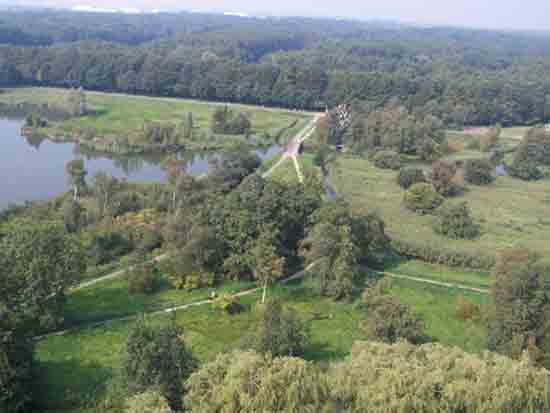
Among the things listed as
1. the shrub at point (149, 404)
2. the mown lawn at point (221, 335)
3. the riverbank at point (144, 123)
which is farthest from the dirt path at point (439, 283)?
the riverbank at point (144, 123)

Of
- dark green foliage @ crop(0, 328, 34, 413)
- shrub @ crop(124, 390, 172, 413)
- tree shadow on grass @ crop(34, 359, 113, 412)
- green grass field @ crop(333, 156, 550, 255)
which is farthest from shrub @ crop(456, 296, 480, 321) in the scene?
dark green foliage @ crop(0, 328, 34, 413)

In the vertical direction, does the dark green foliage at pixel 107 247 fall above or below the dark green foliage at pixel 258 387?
below

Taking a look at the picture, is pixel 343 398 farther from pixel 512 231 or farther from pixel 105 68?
pixel 105 68

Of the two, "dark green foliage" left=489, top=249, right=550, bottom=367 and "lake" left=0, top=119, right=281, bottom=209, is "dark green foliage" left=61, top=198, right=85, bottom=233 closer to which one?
"lake" left=0, top=119, right=281, bottom=209

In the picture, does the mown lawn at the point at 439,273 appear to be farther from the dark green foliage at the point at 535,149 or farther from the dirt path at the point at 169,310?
the dark green foliage at the point at 535,149

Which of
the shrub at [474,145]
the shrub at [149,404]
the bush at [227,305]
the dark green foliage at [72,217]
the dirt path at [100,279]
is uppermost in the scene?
the shrub at [474,145]

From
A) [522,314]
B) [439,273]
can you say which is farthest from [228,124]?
[522,314]

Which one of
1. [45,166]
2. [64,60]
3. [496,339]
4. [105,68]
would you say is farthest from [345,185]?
[64,60]

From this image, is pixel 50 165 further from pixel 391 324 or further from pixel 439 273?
pixel 391 324
